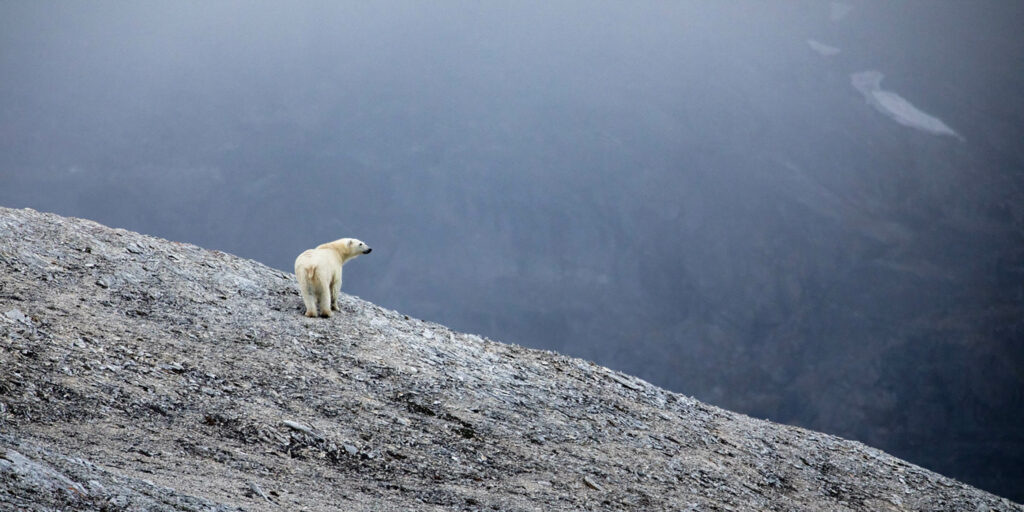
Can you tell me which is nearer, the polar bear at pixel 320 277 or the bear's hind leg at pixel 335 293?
the polar bear at pixel 320 277

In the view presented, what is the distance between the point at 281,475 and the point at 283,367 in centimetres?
287

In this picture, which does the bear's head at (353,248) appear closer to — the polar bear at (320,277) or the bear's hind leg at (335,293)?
the polar bear at (320,277)

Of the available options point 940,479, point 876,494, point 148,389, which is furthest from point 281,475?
point 940,479

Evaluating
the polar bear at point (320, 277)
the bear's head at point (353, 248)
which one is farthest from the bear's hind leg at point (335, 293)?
the bear's head at point (353, 248)

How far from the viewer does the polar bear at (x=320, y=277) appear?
39.8 ft

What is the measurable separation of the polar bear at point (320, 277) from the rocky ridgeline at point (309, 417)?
1.02 ft

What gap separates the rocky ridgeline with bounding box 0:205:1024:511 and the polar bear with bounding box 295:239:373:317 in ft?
1.02

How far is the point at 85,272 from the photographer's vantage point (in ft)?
39.6

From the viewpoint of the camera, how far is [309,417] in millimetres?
9547

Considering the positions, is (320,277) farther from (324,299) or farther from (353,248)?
(353,248)

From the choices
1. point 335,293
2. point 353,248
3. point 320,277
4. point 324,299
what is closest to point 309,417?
point 320,277

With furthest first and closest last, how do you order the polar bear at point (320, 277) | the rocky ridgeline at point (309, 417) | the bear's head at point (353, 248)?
the bear's head at point (353, 248) → the polar bear at point (320, 277) → the rocky ridgeline at point (309, 417)

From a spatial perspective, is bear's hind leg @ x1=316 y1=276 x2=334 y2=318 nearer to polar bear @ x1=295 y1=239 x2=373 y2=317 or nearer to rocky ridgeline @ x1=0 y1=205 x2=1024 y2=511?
polar bear @ x1=295 y1=239 x2=373 y2=317

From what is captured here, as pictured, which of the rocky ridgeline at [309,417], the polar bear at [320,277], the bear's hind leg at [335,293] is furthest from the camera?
the bear's hind leg at [335,293]
